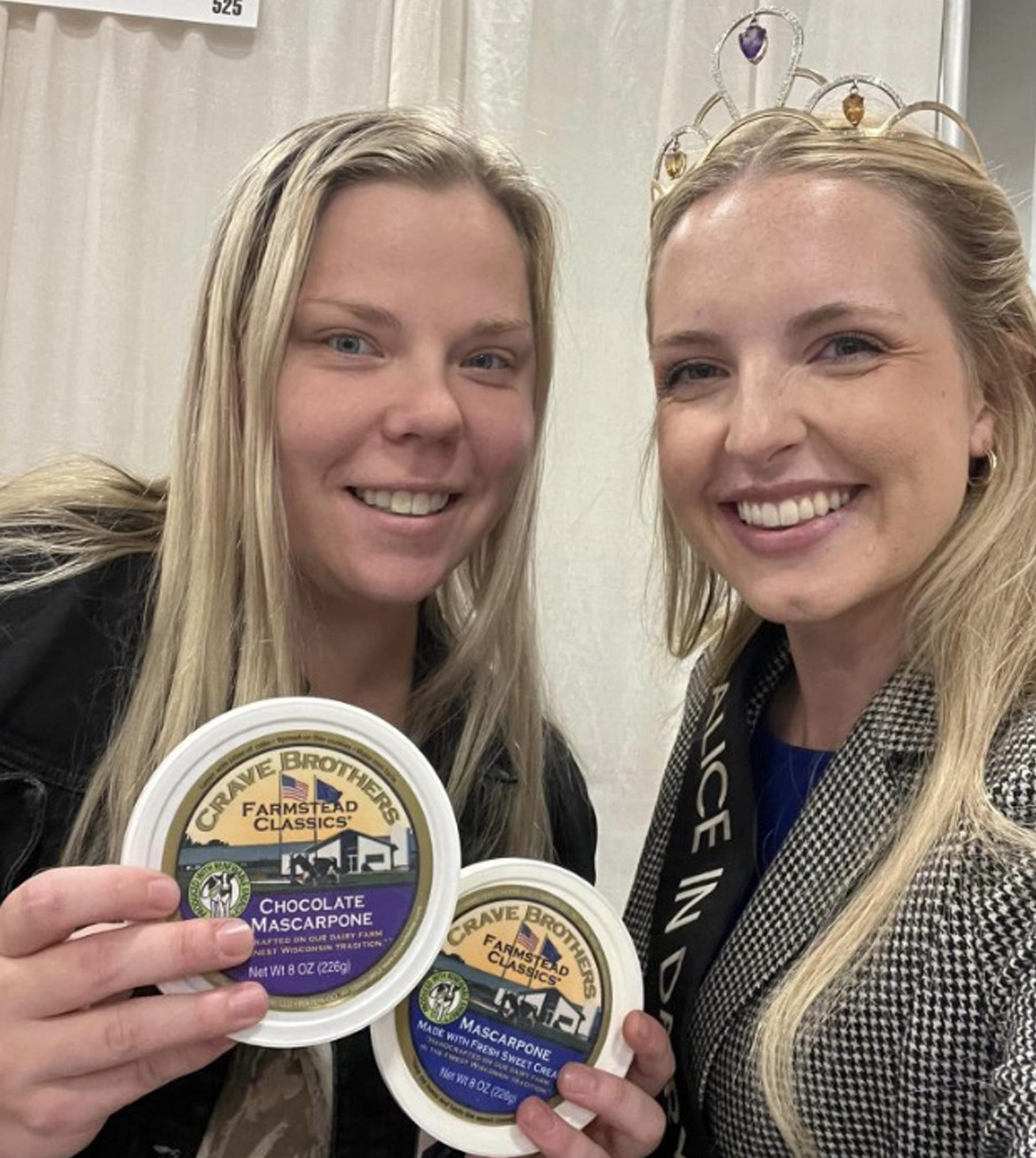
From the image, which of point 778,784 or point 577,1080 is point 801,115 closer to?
point 778,784

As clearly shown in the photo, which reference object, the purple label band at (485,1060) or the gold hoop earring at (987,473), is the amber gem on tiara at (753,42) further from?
the purple label band at (485,1060)

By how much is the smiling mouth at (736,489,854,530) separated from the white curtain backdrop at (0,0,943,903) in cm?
79

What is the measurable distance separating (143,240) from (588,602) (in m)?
0.96

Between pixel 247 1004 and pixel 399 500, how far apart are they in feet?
1.68

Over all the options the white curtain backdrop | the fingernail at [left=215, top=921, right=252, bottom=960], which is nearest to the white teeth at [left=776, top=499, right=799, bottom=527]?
the fingernail at [left=215, top=921, right=252, bottom=960]

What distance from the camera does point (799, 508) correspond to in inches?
38.3

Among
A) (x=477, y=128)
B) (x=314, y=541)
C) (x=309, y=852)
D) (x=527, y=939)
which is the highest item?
(x=477, y=128)

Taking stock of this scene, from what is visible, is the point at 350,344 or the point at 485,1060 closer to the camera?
the point at 485,1060

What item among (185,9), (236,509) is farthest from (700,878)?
(185,9)

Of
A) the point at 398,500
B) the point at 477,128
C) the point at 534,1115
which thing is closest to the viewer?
the point at 534,1115

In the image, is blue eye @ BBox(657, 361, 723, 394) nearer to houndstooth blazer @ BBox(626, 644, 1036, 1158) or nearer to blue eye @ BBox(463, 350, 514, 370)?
blue eye @ BBox(463, 350, 514, 370)

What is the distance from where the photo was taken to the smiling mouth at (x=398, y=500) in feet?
3.61

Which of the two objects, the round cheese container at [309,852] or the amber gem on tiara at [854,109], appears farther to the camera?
the amber gem on tiara at [854,109]

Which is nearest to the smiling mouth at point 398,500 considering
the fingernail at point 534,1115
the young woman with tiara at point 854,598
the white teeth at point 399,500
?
the white teeth at point 399,500
